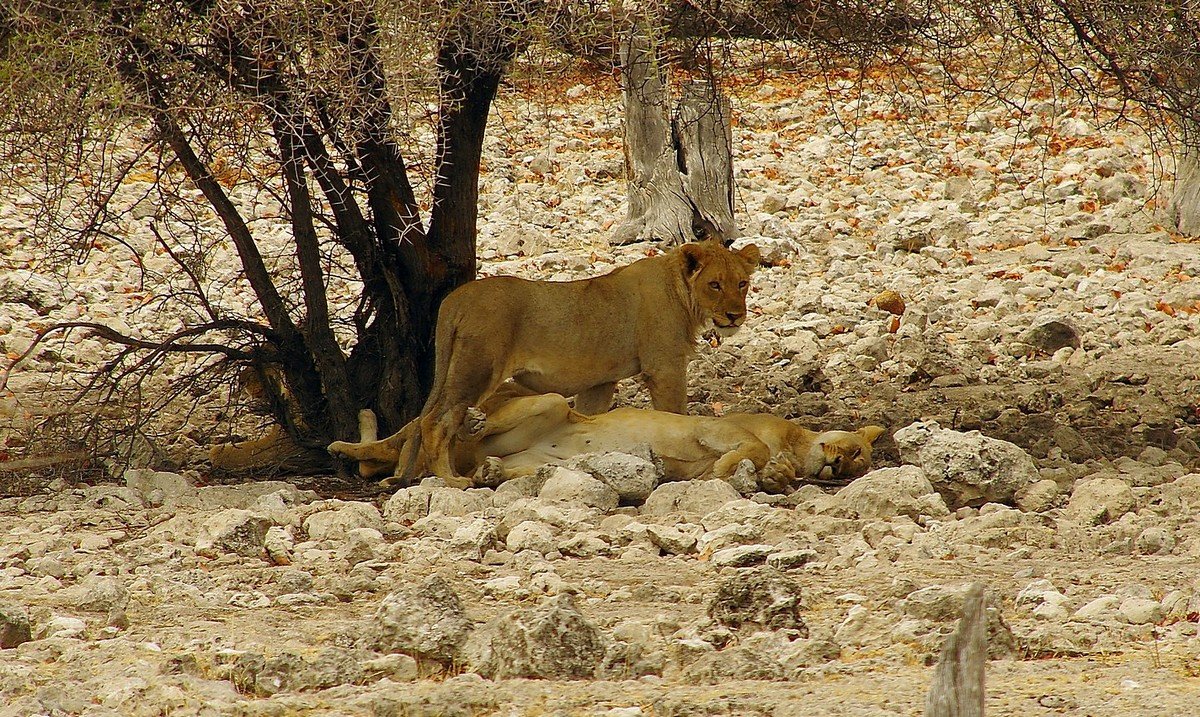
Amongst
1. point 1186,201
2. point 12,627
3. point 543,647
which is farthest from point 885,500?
point 1186,201

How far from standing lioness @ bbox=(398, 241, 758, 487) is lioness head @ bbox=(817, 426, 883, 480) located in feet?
3.69

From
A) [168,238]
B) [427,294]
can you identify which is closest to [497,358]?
[427,294]

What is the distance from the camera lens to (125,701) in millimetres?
3648

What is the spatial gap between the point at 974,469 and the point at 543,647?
145 inches

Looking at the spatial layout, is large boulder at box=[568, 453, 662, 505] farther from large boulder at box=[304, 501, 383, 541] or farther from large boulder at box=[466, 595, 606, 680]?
large boulder at box=[466, 595, 606, 680]

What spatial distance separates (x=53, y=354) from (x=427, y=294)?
177 inches

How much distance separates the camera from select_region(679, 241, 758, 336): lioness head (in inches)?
353

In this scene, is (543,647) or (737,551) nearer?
(543,647)

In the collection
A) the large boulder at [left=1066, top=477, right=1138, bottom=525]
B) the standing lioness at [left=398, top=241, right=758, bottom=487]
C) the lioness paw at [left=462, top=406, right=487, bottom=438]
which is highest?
the standing lioness at [left=398, top=241, right=758, bottom=487]

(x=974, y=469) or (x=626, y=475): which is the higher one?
(x=626, y=475)

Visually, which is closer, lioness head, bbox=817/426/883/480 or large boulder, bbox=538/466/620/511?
large boulder, bbox=538/466/620/511

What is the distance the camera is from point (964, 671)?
261cm

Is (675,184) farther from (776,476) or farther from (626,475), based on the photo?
(626,475)

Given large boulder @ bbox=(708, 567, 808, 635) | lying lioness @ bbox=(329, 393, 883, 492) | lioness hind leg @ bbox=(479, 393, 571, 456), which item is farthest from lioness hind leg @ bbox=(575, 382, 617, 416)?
large boulder @ bbox=(708, 567, 808, 635)
